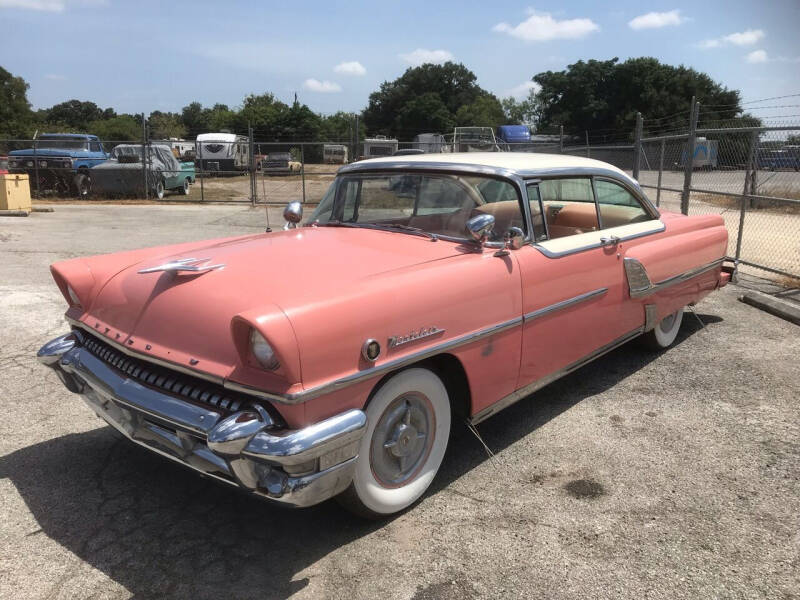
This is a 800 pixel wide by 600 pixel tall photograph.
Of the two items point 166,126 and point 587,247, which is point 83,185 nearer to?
point 587,247

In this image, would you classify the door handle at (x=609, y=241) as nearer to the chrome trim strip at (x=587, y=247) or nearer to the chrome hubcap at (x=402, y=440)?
the chrome trim strip at (x=587, y=247)

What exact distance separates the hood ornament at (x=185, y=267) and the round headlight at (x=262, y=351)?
655 millimetres

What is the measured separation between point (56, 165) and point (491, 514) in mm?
18772

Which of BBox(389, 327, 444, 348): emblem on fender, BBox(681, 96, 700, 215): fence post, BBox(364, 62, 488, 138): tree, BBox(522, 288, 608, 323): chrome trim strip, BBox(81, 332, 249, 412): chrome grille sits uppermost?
BBox(364, 62, 488, 138): tree

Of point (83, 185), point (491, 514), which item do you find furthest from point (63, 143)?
point (491, 514)

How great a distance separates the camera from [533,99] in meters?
82.6

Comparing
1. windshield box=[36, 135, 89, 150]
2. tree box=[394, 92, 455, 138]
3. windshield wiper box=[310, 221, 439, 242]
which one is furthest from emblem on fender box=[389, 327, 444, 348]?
tree box=[394, 92, 455, 138]

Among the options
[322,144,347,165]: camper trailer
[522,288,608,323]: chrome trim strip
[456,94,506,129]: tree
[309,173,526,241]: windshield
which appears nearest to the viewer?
[522,288,608,323]: chrome trim strip

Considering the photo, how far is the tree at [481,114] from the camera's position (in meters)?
78.5

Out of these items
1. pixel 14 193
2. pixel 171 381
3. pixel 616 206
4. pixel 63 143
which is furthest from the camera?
pixel 63 143

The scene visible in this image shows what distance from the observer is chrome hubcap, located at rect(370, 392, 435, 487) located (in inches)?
105

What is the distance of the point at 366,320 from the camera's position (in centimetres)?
244

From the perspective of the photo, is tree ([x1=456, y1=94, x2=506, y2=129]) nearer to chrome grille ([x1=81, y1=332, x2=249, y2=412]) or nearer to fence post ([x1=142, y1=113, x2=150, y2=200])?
fence post ([x1=142, y1=113, x2=150, y2=200])

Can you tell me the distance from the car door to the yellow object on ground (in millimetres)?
13676
